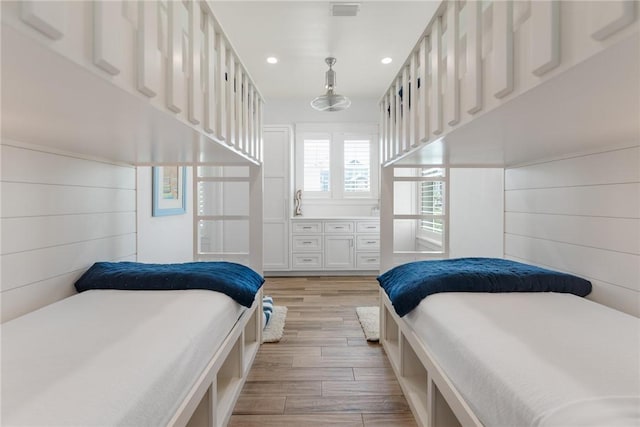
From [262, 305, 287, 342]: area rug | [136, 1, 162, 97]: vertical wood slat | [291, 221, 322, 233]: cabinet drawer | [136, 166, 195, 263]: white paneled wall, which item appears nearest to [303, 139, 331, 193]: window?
[291, 221, 322, 233]: cabinet drawer

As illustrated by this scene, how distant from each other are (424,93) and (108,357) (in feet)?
4.92

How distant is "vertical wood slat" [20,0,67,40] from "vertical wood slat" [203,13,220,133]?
706mm

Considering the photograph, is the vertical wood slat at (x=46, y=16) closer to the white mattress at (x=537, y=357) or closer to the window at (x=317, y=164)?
the white mattress at (x=537, y=357)

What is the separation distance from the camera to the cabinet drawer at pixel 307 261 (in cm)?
432

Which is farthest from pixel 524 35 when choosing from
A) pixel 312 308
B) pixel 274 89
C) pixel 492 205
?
pixel 274 89

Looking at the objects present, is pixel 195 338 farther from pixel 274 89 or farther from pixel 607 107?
pixel 274 89

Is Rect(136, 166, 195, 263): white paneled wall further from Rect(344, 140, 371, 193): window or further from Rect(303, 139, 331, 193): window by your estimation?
Rect(344, 140, 371, 193): window

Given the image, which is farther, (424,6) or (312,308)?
(312,308)

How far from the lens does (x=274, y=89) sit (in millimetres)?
4188

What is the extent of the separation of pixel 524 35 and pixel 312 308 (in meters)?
2.73

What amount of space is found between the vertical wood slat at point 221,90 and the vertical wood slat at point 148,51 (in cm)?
50

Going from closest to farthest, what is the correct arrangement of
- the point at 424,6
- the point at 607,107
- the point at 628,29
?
the point at 628,29, the point at 607,107, the point at 424,6

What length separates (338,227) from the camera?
14.1 ft

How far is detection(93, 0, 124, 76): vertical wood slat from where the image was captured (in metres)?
0.63
